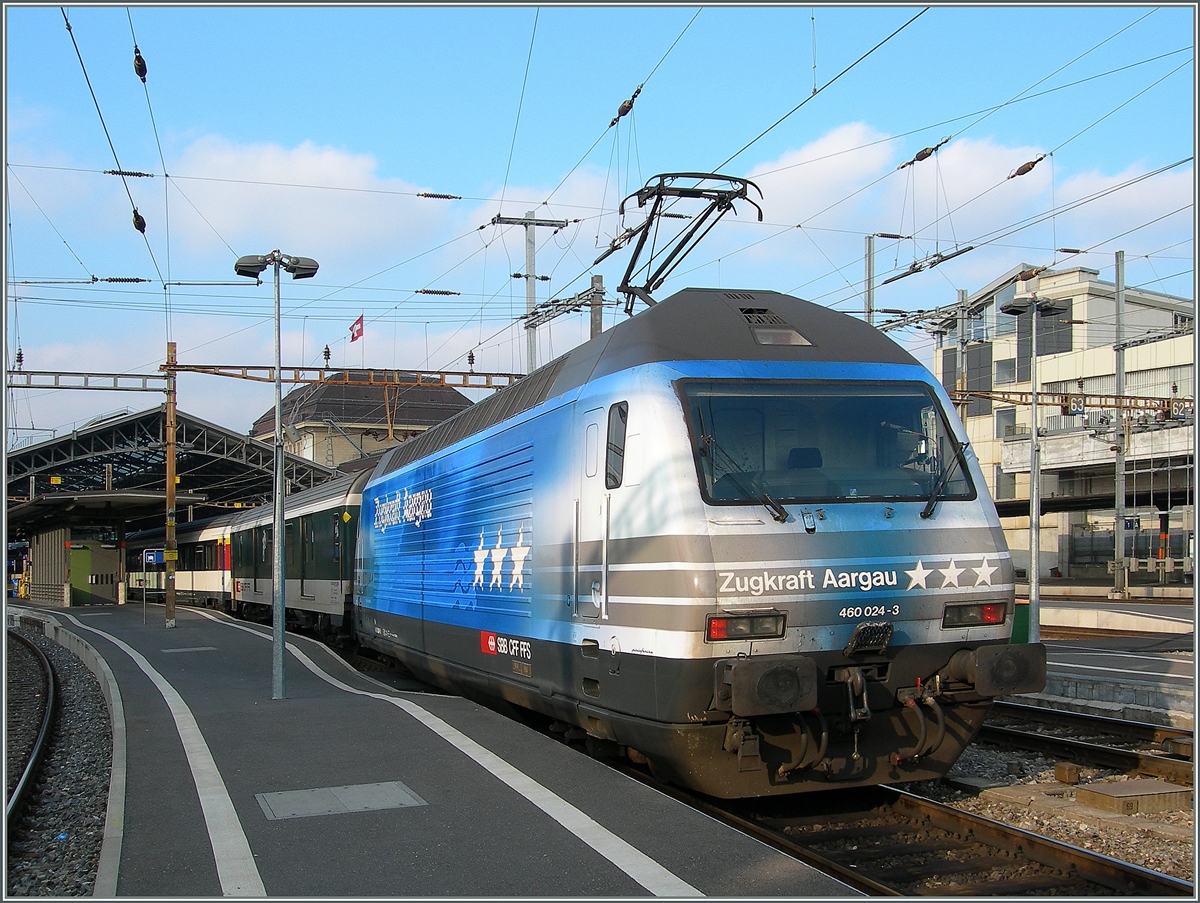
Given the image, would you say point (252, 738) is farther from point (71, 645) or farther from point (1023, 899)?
point (71, 645)

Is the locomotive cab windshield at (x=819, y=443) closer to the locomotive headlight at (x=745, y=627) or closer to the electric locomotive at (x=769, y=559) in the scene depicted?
the electric locomotive at (x=769, y=559)

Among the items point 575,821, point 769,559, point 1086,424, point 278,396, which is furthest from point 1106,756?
point 1086,424

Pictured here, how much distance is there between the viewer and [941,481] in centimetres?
796

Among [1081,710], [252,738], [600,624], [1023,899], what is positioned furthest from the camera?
[1081,710]

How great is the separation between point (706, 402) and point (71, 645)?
23.1 meters

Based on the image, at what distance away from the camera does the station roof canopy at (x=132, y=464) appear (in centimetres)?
3747

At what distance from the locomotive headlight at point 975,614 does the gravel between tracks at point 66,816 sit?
5861 millimetres

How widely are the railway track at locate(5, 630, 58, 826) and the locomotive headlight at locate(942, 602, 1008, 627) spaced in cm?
683

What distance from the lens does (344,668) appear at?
676 inches

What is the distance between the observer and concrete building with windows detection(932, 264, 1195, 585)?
46062mm

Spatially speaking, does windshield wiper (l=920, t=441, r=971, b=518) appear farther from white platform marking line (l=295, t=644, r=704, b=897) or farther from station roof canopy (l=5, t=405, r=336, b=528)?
station roof canopy (l=5, t=405, r=336, b=528)

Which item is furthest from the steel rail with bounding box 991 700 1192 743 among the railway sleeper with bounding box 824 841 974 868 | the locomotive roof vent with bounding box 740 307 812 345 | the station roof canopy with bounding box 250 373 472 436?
the station roof canopy with bounding box 250 373 472 436

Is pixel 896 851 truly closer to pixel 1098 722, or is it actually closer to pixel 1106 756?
pixel 1106 756

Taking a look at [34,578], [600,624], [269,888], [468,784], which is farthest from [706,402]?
[34,578]
